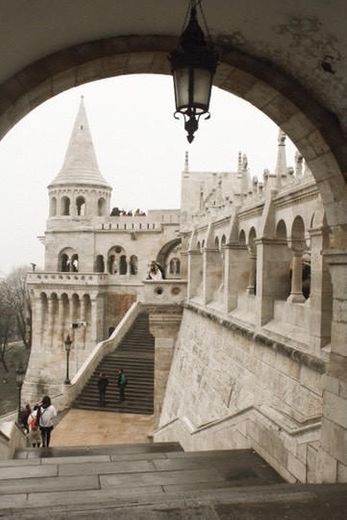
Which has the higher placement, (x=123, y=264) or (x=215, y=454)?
(x=123, y=264)

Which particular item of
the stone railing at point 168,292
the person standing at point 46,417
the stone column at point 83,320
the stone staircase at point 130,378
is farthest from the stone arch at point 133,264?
the person standing at point 46,417

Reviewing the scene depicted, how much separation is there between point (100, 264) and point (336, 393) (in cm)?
2891

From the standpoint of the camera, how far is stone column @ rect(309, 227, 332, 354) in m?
6.62

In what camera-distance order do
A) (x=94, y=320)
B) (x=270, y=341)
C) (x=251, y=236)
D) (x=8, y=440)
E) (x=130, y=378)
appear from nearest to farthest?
(x=8, y=440)
(x=270, y=341)
(x=251, y=236)
(x=130, y=378)
(x=94, y=320)

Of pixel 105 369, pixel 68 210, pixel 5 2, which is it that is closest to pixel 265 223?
pixel 5 2

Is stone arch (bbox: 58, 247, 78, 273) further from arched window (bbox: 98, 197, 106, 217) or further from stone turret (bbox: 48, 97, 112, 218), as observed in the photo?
arched window (bbox: 98, 197, 106, 217)

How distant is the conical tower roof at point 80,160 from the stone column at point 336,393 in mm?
30217

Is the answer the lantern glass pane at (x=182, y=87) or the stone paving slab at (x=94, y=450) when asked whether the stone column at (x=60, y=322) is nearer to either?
the stone paving slab at (x=94, y=450)

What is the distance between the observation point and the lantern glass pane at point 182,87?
3219 millimetres

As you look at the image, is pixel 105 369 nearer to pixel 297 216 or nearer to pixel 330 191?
pixel 297 216

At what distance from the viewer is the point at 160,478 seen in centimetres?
493

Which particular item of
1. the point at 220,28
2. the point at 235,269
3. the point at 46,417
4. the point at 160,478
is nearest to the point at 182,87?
the point at 220,28

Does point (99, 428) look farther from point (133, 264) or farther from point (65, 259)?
point (65, 259)

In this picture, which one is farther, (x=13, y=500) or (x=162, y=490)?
(x=162, y=490)
